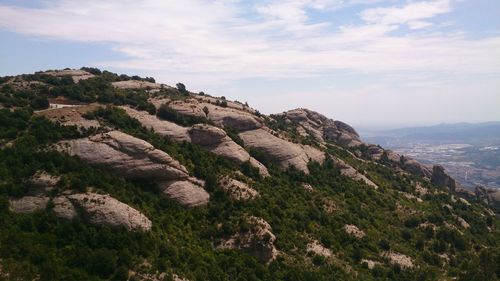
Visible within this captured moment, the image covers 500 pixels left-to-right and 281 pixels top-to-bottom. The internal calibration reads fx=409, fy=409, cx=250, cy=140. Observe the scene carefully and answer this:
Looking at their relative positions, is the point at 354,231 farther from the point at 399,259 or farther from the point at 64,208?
the point at 64,208

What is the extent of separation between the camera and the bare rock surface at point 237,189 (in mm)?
60125

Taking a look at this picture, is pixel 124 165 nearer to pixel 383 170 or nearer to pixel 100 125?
pixel 100 125

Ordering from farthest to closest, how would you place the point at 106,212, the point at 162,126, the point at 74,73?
the point at 74,73, the point at 162,126, the point at 106,212

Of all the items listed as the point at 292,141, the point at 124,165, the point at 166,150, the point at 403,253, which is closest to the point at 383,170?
the point at 292,141

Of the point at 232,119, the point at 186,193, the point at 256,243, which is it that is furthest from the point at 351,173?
the point at 186,193

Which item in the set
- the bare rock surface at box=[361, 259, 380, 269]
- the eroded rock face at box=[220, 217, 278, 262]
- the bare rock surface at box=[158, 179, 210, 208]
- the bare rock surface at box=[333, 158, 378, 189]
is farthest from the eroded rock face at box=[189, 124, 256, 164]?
the bare rock surface at box=[333, 158, 378, 189]

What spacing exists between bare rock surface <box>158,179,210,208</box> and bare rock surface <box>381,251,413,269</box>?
2806cm

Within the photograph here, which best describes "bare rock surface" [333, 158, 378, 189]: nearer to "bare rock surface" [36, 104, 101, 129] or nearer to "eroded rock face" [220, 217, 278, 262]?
"eroded rock face" [220, 217, 278, 262]

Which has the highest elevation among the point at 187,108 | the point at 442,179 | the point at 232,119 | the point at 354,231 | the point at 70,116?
the point at 187,108

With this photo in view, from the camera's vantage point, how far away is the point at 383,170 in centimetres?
10556

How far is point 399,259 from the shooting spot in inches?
2391

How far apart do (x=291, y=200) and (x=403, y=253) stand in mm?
18805

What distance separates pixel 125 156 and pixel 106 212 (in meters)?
11.9

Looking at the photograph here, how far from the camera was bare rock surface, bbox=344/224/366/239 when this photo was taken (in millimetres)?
63656
